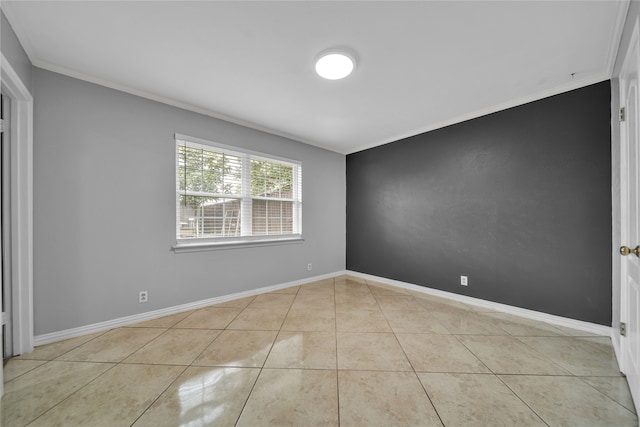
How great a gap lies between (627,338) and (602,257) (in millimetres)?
943

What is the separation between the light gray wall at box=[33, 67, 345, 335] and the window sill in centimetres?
6

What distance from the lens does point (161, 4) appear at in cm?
158

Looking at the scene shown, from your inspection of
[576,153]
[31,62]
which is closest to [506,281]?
[576,153]

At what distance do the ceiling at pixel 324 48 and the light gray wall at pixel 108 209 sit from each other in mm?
261

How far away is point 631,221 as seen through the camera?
5.37 ft

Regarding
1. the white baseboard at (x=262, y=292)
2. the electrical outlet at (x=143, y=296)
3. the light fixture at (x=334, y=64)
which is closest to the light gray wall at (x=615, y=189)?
the white baseboard at (x=262, y=292)

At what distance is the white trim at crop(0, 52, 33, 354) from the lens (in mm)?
1909

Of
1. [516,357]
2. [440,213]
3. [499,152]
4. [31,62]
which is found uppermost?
[31,62]

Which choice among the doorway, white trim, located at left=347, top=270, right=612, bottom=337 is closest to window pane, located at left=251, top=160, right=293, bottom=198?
the doorway

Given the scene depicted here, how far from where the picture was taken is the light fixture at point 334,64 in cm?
200

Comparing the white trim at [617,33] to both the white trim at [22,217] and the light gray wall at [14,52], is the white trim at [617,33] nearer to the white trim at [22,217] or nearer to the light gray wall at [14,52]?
the light gray wall at [14,52]

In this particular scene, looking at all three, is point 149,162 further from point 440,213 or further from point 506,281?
point 506,281

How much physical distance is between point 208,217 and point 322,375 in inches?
91.9

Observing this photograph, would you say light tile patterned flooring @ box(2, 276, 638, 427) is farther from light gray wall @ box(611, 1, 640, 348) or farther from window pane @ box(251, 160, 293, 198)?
window pane @ box(251, 160, 293, 198)
